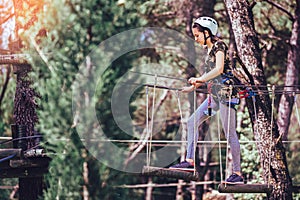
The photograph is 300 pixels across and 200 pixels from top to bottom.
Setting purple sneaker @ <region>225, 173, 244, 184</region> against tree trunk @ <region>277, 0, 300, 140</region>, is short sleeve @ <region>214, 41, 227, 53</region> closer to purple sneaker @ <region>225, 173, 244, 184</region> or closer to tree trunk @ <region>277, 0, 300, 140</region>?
purple sneaker @ <region>225, 173, 244, 184</region>

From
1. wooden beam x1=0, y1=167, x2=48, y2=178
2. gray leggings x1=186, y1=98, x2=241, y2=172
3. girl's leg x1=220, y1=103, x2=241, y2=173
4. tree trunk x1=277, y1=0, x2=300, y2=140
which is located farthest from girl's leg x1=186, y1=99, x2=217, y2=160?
tree trunk x1=277, y1=0, x2=300, y2=140

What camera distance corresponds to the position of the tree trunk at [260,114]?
7.92 m

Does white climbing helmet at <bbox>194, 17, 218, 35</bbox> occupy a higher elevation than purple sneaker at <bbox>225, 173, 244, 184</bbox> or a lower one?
higher

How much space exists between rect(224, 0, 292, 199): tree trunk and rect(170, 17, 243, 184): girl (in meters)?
1.50

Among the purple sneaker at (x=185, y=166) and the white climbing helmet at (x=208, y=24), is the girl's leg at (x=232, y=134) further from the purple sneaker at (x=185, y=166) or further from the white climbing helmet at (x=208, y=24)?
the white climbing helmet at (x=208, y=24)

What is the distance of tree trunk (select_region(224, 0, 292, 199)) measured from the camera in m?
7.92

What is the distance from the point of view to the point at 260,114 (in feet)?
26.1

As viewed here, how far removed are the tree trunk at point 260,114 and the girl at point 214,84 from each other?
150 cm

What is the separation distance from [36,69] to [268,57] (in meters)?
5.96

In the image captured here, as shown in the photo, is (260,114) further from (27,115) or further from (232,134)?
(27,115)

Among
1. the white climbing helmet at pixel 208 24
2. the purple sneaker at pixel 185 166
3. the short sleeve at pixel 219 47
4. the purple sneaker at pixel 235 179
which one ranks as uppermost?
the white climbing helmet at pixel 208 24

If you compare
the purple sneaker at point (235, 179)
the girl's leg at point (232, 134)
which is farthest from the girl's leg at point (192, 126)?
the purple sneaker at point (235, 179)

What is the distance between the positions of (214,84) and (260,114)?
177cm

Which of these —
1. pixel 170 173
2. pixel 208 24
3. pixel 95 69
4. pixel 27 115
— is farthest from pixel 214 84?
pixel 95 69
